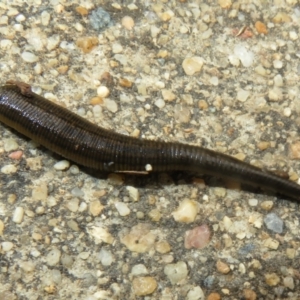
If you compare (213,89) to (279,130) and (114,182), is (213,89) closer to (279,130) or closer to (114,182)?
(279,130)

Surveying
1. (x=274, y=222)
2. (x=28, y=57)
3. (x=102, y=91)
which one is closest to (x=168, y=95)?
(x=102, y=91)

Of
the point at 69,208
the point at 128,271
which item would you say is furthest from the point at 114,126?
the point at 128,271

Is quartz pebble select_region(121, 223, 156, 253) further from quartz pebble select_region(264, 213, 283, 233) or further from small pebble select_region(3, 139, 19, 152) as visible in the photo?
small pebble select_region(3, 139, 19, 152)

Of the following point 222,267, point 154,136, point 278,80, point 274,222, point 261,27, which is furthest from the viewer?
point 261,27

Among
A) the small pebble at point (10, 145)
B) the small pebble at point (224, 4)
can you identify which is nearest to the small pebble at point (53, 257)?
the small pebble at point (10, 145)

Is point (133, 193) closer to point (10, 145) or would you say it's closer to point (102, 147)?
point (102, 147)

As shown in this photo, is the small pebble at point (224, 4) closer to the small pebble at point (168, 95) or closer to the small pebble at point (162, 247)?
the small pebble at point (168, 95)
